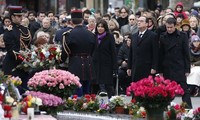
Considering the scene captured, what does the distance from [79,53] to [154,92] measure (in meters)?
4.40

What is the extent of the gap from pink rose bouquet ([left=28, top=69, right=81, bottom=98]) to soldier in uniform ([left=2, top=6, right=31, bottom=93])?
306 centimetres

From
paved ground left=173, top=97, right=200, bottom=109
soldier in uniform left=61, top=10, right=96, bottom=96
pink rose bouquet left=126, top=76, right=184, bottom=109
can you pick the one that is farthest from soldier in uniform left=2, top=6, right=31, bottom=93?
pink rose bouquet left=126, top=76, right=184, bottom=109

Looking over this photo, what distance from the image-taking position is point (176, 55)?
59.1ft

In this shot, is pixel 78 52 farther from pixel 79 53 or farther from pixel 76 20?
pixel 76 20

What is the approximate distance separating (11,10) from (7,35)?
50cm

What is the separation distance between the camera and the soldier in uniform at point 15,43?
18062 mm

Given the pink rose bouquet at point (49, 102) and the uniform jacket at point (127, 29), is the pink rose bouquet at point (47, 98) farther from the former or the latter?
the uniform jacket at point (127, 29)

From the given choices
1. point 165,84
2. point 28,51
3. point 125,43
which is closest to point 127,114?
point 165,84

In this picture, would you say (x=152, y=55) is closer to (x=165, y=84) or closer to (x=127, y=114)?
(x=127, y=114)

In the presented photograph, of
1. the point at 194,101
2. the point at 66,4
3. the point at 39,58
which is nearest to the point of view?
the point at 39,58

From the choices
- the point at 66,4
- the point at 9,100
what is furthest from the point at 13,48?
the point at 66,4

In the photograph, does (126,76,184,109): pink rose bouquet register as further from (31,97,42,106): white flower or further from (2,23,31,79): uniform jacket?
(2,23,31,79): uniform jacket

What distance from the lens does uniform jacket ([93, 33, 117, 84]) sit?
65.5 feet

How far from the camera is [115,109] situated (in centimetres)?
1577
